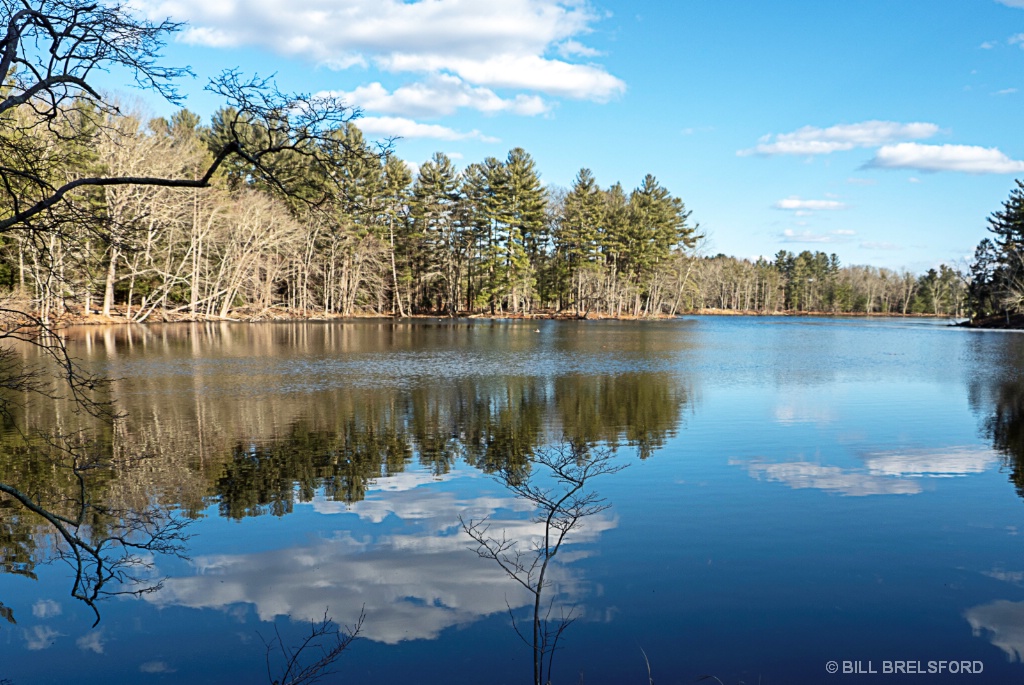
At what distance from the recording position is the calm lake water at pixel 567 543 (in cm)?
657

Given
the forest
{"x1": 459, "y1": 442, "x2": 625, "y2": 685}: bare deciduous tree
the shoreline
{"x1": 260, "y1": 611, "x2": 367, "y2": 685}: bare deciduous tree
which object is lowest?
{"x1": 260, "y1": 611, "x2": 367, "y2": 685}: bare deciduous tree

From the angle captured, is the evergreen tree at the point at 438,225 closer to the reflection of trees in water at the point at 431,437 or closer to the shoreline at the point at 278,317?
the shoreline at the point at 278,317

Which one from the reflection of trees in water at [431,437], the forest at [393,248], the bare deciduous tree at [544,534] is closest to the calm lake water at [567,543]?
the reflection of trees in water at [431,437]

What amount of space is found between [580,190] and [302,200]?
258 feet

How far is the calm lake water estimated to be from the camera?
657cm

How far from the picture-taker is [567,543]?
9305 mm

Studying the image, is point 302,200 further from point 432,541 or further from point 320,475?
point 320,475

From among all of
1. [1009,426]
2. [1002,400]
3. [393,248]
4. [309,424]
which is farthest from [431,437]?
[393,248]

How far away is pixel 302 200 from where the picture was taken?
6.07 metres

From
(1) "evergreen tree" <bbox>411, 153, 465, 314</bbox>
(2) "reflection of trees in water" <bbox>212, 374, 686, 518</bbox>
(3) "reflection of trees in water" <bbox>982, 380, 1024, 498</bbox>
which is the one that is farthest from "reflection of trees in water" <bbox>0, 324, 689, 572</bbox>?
(1) "evergreen tree" <bbox>411, 153, 465, 314</bbox>

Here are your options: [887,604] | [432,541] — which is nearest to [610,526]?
[432,541]

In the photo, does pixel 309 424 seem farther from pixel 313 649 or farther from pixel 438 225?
pixel 438 225

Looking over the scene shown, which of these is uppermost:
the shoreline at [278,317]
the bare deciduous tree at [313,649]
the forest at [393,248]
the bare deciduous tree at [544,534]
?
the forest at [393,248]

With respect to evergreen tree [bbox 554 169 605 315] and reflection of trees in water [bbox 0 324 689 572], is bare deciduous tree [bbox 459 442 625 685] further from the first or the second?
evergreen tree [bbox 554 169 605 315]
